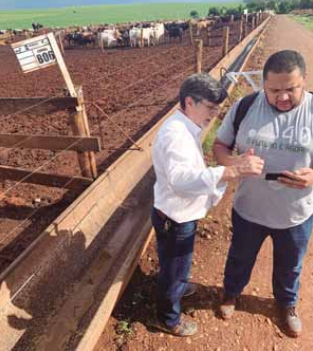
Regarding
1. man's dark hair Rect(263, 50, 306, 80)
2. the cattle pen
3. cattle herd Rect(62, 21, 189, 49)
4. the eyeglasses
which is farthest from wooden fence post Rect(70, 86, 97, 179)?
cattle herd Rect(62, 21, 189, 49)

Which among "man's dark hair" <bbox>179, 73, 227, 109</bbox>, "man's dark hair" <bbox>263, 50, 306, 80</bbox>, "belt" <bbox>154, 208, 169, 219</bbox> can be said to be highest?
"man's dark hair" <bbox>263, 50, 306, 80</bbox>

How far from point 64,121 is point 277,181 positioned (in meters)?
6.18

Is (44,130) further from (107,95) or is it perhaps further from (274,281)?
(274,281)

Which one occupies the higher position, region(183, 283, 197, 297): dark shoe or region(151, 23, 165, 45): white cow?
region(183, 283, 197, 297): dark shoe

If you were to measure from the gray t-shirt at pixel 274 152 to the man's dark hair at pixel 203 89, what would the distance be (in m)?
0.35

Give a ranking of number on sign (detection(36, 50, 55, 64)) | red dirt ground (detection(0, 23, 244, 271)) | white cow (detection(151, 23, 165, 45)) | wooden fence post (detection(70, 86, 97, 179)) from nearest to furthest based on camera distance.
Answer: number on sign (detection(36, 50, 55, 64)) < wooden fence post (detection(70, 86, 97, 179)) < red dirt ground (detection(0, 23, 244, 271)) < white cow (detection(151, 23, 165, 45))

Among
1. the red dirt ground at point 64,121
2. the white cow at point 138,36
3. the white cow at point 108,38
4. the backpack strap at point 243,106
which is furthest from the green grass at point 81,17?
the backpack strap at point 243,106

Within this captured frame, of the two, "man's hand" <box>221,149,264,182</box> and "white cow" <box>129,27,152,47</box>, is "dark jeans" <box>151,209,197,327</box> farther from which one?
"white cow" <box>129,27,152,47</box>

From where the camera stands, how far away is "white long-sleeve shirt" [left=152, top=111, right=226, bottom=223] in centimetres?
187

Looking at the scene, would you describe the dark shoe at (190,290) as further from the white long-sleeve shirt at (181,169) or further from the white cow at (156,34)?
the white cow at (156,34)

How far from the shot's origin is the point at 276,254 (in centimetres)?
261

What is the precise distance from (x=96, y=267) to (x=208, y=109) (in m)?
1.88

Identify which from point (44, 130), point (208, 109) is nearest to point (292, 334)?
point (208, 109)

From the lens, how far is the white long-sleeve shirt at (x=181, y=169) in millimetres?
1869
